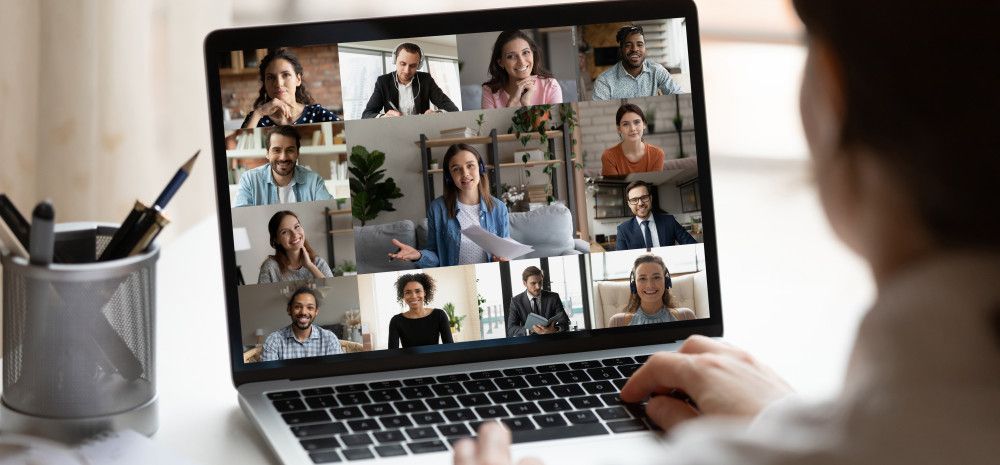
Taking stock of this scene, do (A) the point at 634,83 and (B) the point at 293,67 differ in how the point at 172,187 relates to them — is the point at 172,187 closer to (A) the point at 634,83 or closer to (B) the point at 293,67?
(B) the point at 293,67

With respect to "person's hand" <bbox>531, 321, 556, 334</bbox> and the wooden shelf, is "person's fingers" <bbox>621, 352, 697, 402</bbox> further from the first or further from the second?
the wooden shelf

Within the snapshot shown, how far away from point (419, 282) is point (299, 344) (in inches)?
4.6

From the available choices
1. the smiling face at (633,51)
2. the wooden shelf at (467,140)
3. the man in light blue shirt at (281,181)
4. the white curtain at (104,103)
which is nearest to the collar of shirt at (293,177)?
the man in light blue shirt at (281,181)

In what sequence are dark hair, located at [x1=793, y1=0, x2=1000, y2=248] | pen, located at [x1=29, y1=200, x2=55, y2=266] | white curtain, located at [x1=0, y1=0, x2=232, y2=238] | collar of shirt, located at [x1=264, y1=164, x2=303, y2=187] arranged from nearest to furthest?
dark hair, located at [x1=793, y1=0, x2=1000, y2=248] → pen, located at [x1=29, y1=200, x2=55, y2=266] → collar of shirt, located at [x1=264, y1=164, x2=303, y2=187] → white curtain, located at [x1=0, y1=0, x2=232, y2=238]

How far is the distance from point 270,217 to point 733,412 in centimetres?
42

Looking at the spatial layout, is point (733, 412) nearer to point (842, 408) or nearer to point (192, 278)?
point (842, 408)

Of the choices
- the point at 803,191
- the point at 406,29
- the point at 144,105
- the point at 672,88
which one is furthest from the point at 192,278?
the point at 144,105

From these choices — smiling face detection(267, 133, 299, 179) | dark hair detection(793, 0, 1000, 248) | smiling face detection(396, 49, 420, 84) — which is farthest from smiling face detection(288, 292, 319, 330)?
dark hair detection(793, 0, 1000, 248)

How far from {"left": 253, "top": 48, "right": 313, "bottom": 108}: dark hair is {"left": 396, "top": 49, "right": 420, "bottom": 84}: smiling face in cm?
8

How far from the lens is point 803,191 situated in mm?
395

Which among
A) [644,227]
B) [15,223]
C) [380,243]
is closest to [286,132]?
[380,243]

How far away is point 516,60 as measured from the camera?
90cm

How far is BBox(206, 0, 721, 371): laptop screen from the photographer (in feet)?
2.84

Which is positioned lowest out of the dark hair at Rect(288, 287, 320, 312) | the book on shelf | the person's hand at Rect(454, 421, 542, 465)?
the person's hand at Rect(454, 421, 542, 465)
